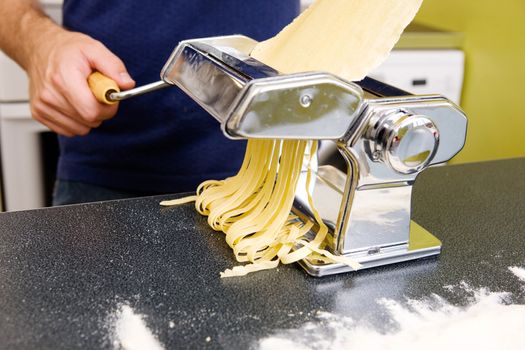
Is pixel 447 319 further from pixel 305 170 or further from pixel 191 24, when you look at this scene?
pixel 191 24

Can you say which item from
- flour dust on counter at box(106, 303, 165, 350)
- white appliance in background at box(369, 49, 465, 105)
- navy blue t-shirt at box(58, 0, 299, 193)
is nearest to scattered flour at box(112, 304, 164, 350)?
flour dust on counter at box(106, 303, 165, 350)

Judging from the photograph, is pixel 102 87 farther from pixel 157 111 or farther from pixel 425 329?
pixel 425 329

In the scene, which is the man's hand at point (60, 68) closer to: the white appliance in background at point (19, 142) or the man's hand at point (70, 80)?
the man's hand at point (70, 80)

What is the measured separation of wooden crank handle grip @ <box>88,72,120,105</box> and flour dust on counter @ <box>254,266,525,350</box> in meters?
0.32

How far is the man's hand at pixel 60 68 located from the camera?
668 millimetres

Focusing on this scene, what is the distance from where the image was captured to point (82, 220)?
22.7 inches

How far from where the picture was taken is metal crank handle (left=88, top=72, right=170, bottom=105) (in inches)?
23.3

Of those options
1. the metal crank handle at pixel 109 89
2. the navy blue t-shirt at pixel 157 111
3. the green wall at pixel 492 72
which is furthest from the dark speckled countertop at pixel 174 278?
the green wall at pixel 492 72

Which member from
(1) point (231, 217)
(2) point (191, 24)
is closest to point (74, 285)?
(1) point (231, 217)

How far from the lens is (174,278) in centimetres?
49

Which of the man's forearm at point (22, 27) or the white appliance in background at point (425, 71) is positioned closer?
the man's forearm at point (22, 27)

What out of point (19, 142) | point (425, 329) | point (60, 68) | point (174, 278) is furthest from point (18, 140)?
point (425, 329)

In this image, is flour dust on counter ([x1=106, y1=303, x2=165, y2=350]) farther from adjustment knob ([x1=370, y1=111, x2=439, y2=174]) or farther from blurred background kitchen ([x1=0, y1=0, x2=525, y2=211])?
blurred background kitchen ([x1=0, y1=0, x2=525, y2=211])

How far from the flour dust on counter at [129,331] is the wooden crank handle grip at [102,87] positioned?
0.26 metres
